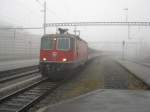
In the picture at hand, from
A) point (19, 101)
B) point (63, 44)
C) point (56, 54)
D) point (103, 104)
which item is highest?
point (63, 44)

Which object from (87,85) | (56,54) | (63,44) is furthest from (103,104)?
(63,44)

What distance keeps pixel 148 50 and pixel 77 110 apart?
89.6 meters

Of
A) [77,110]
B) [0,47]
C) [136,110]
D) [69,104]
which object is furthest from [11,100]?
[0,47]

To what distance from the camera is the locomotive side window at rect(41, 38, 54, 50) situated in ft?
62.6

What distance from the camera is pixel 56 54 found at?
61.1 feet

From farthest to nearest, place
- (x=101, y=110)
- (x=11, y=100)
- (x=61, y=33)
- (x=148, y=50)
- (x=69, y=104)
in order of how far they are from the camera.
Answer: (x=148, y=50) < (x=61, y=33) < (x=11, y=100) < (x=69, y=104) < (x=101, y=110)

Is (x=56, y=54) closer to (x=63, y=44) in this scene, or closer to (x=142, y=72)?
(x=63, y=44)

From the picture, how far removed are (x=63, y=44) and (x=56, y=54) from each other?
86cm

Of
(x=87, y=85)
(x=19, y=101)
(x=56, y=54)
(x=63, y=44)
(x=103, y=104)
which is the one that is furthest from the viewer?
(x=63, y=44)

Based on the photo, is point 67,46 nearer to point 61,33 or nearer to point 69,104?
point 61,33

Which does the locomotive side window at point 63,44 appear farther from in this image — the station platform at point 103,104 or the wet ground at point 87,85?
the station platform at point 103,104

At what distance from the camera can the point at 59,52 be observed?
1869 centimetres

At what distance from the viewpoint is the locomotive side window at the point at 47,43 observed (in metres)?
19.1

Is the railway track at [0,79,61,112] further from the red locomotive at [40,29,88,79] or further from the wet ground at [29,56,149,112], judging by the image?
the red locomotive at [40,29,88,79]
